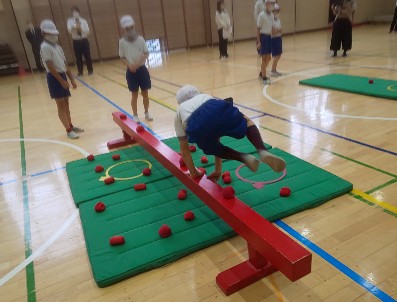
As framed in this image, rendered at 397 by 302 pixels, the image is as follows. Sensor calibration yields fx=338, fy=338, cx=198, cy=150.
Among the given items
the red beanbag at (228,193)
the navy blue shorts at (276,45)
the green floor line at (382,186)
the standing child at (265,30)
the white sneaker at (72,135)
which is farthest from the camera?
the navy blue shorts at (276,45)

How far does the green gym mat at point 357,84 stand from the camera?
5.04 metres

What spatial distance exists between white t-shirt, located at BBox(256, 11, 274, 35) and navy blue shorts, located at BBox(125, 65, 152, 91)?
9.25ft

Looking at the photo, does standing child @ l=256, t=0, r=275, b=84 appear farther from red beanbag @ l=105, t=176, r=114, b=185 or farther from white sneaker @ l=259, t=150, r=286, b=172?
white sneaker @ l=259, t=150, r=286, b=172

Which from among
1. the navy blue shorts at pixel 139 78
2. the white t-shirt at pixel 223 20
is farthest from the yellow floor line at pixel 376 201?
the white t-shirt at pixel 223 20

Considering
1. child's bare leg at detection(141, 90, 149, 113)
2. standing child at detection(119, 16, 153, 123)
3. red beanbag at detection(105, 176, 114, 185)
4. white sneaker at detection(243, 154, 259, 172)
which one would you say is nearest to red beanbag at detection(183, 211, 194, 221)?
white sneaker at detection(243, 154, 259, 172)

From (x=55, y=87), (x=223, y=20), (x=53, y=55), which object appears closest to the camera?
(x=53, y=55)

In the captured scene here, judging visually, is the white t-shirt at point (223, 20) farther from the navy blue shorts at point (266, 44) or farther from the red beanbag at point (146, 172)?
the red beanbag at point (146, 172)

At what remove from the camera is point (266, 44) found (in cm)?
645

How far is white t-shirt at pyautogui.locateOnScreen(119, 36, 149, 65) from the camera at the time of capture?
4.38 meters

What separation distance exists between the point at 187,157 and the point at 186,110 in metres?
0.37

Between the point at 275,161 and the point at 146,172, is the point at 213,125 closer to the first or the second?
the point at 275,161

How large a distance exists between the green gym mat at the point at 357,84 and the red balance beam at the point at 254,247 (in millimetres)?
3791

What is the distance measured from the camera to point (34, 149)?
4.32 meters

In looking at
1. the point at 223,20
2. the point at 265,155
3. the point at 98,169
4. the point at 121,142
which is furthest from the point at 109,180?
the point at 223,20
